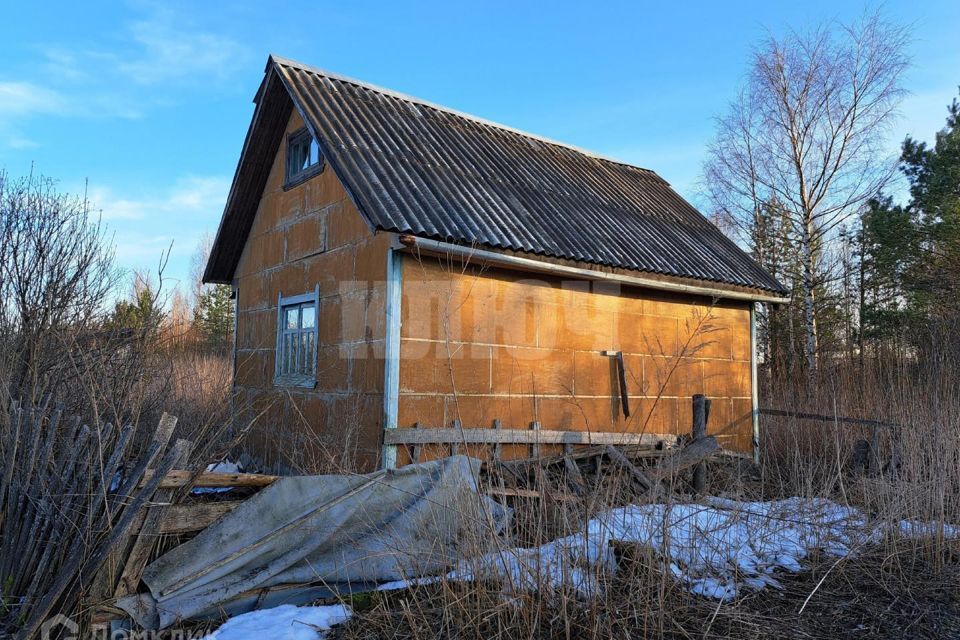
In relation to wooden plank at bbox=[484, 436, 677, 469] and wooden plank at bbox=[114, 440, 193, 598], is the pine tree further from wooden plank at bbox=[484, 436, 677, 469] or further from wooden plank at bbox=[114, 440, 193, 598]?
wooden plank at bbox=[114, 440, 193, 598]

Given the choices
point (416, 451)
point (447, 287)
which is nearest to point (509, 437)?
point (416, 451)

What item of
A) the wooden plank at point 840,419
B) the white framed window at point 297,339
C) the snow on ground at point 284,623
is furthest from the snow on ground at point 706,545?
the white framed window at point 297,339

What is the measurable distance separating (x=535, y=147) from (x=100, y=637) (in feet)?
33.0

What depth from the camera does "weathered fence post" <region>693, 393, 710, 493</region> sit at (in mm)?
7871

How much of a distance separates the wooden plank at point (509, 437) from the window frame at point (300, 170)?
13.2 ft

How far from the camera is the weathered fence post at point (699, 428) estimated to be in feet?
25.8

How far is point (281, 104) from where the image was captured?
384 inches

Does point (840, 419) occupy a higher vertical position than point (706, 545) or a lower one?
higher

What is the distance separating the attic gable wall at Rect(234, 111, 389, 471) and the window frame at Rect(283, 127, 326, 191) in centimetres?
9

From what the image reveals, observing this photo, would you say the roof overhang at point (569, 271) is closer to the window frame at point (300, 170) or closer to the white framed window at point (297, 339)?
the white framed window at point (297, 339)

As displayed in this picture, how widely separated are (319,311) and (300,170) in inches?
95.4

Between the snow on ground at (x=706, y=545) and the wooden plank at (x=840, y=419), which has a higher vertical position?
the wooden plank at (x=840, y=419)

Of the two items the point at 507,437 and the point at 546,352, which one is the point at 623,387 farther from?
the point at 507,437

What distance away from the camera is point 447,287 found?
7402 mm
